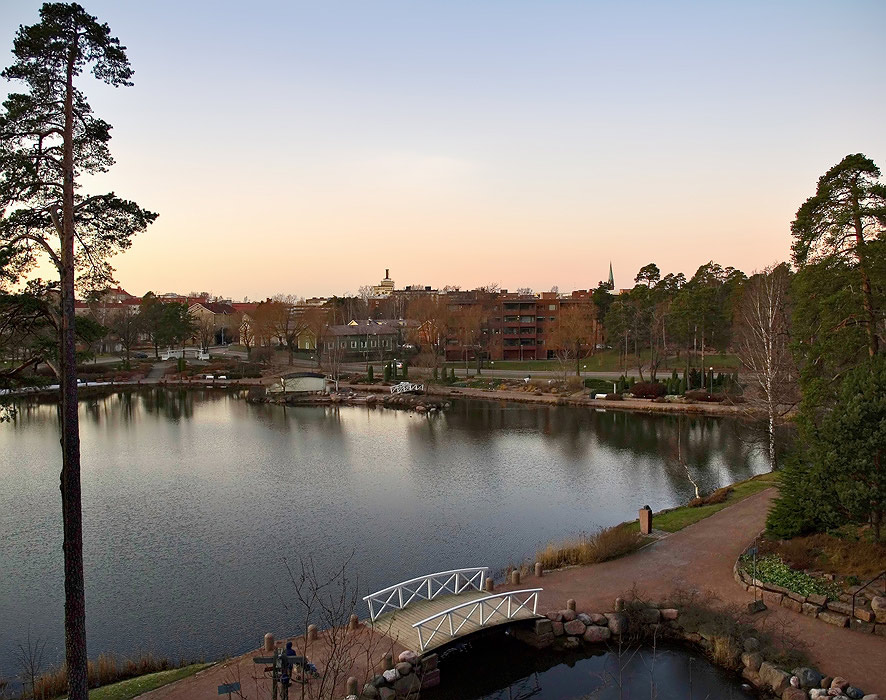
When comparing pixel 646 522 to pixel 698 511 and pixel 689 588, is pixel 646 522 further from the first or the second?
pixel 689 588

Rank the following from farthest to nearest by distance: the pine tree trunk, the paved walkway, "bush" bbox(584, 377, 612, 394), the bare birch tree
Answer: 1. "bush" bbox(584, 377, 612, 394)
2. the bare birch tree
3. the paved walkway
4. the pine tree trunk

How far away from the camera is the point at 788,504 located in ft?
51.8

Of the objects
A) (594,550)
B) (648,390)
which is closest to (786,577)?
(594,550)

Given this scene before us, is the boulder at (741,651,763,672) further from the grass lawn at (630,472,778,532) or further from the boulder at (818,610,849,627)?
the grass lawn at (630,472,778,532)

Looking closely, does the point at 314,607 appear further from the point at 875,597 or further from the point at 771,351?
the point at 771,351

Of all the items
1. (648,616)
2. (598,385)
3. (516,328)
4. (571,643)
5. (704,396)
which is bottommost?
(571,643)

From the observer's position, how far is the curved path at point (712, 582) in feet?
37.1

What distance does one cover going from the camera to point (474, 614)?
13.1m

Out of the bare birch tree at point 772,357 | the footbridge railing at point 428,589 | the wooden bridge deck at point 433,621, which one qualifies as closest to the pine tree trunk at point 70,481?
the wooden bridge deck at point 433,621

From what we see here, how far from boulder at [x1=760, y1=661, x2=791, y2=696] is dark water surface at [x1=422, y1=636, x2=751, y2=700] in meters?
0.48

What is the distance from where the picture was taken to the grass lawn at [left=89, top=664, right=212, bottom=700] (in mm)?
10828

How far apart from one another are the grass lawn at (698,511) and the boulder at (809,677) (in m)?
7.58

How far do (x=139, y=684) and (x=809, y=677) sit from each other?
439 inches

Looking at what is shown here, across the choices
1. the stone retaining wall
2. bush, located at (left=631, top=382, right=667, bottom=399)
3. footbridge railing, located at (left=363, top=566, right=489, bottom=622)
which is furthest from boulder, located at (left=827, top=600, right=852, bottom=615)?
bush, located at (left=631, top=382, right=667, bottom=399)
